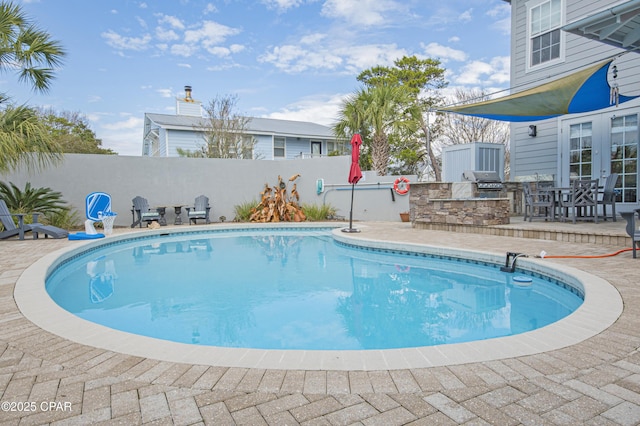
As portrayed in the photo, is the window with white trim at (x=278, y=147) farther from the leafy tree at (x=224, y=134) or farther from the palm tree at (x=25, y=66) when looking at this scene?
the palm tree at (x=25, y=66)

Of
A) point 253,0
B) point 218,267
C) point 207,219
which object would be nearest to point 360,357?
point 218,267

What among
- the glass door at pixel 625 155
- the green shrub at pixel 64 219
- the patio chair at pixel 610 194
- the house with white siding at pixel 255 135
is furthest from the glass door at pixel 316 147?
the patio chair at pixel 610 194

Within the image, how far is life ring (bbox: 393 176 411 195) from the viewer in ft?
39.3

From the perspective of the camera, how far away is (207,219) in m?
12.2

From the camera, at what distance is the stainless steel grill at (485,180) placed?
9148mm

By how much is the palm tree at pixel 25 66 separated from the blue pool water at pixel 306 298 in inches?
102

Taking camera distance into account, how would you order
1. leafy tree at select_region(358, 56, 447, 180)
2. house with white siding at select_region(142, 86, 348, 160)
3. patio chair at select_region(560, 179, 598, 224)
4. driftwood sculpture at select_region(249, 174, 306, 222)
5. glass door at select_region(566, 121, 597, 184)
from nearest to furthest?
patio chair at select_region(560, 179, 598, 224), glass door at select_region(566, 121, 597, 184), driftwood sculpture at select_region(249, 174, 306, 222), leafy tree at select_region(358, 56, 447, 180), house with white siding at select_region(142, 86, 348, 160)

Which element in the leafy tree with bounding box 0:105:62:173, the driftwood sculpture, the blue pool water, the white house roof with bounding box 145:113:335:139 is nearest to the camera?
the blue pool water

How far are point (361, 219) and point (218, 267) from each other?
711 centimetres

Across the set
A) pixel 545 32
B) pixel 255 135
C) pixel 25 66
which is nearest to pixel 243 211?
pixel 25 66

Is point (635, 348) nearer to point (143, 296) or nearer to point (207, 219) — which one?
point (143, 296)
